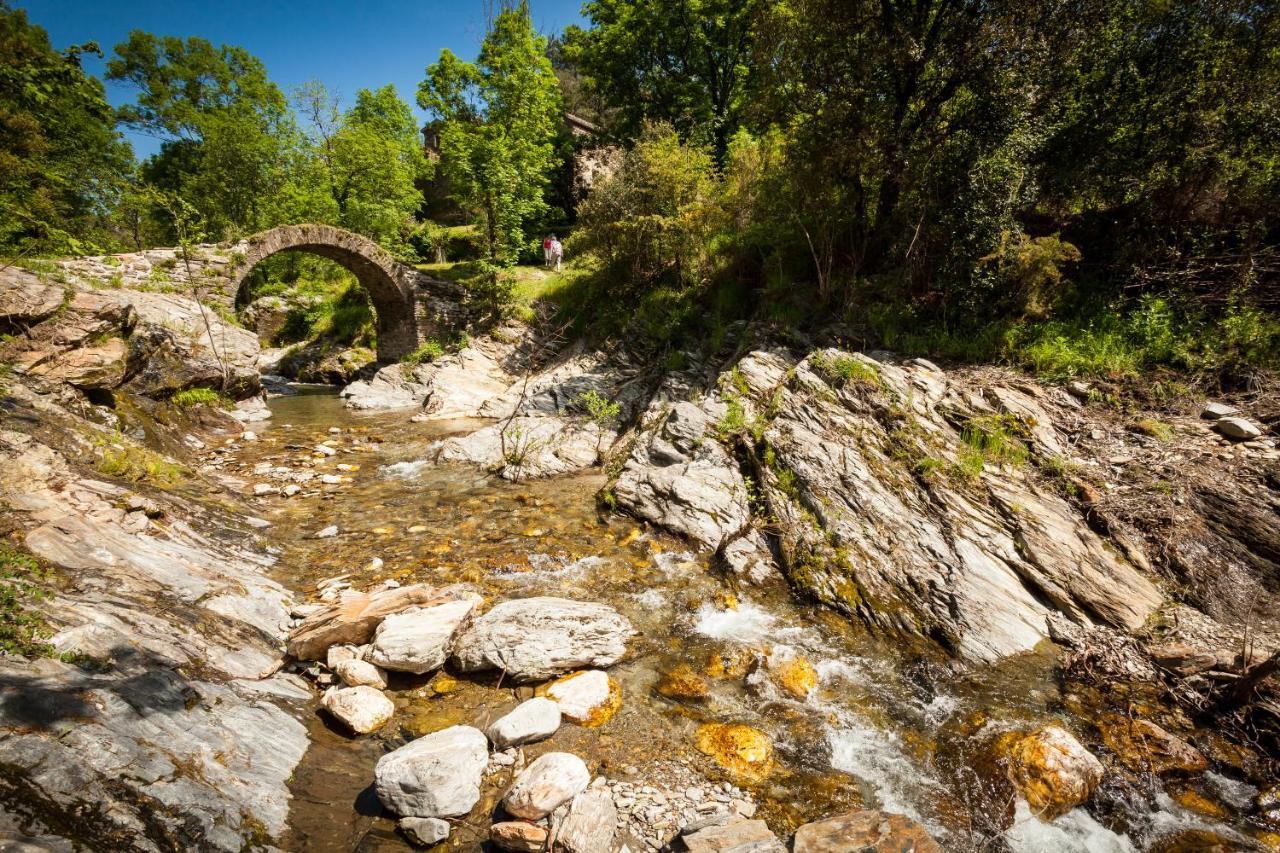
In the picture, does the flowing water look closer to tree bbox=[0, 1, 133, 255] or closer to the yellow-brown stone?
the yellow-brown stone

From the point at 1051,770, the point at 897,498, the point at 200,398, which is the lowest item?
the point at 1051,770

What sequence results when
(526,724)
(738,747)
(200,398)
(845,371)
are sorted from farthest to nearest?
(200,398) < (845,371) < (738,747) < (526,724)

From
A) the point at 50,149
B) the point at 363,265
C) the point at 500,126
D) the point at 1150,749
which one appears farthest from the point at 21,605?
the point at 50,149

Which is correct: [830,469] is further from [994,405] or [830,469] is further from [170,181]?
[170,181]

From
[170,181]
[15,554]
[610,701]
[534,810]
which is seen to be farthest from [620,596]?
[170,181]

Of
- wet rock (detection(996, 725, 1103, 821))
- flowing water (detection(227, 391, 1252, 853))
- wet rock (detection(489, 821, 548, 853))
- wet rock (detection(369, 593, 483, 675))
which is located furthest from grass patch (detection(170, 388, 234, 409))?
wet rock (detection(996, 725, 1103, 821))

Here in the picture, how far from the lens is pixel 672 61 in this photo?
28.5m

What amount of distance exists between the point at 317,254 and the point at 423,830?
2416 cm

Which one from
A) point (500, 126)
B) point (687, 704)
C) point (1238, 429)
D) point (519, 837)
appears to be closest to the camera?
point (519, 837)

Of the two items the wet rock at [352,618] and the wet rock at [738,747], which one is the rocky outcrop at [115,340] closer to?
the wet rock at [352,618]

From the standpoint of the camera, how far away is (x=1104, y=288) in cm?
977

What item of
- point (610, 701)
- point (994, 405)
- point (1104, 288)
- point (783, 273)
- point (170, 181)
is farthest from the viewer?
point (170, 181)

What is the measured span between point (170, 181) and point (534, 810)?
4603cm

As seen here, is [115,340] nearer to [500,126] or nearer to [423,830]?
[423,830]
